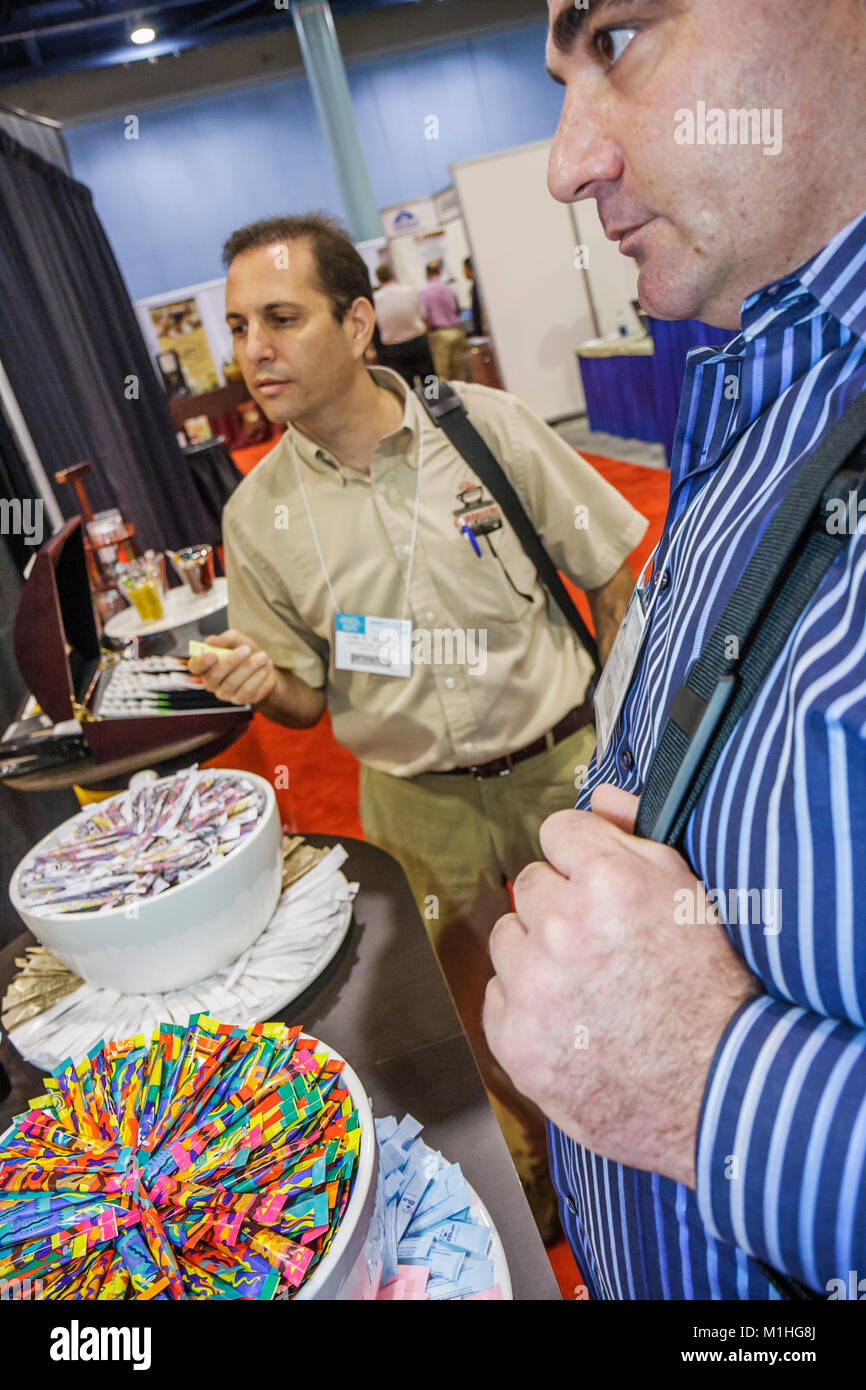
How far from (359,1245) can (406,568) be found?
4.68 ft

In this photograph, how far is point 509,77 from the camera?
13953 mm

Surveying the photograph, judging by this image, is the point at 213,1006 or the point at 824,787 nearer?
the point at 824,787

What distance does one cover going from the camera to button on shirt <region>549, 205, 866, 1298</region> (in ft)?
1.67

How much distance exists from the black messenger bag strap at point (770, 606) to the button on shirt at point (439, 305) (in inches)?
435

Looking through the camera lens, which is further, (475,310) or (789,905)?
(475,310)

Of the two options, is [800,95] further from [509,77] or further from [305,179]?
[509,77]

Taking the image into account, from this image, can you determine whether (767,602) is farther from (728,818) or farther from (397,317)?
(397,317)

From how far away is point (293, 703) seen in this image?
1.94 metres

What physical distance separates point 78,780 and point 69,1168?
138 cm

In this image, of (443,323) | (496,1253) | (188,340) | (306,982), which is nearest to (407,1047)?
(306,982)

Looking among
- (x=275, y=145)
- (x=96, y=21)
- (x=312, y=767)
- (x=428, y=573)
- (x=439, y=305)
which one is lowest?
(x=312, y=767)

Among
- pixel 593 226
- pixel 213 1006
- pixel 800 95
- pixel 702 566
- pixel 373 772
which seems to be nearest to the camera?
pixel 800 95

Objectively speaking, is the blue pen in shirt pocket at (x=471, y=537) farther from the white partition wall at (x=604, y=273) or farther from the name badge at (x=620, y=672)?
the white partition wall at (x=604, y=273)
